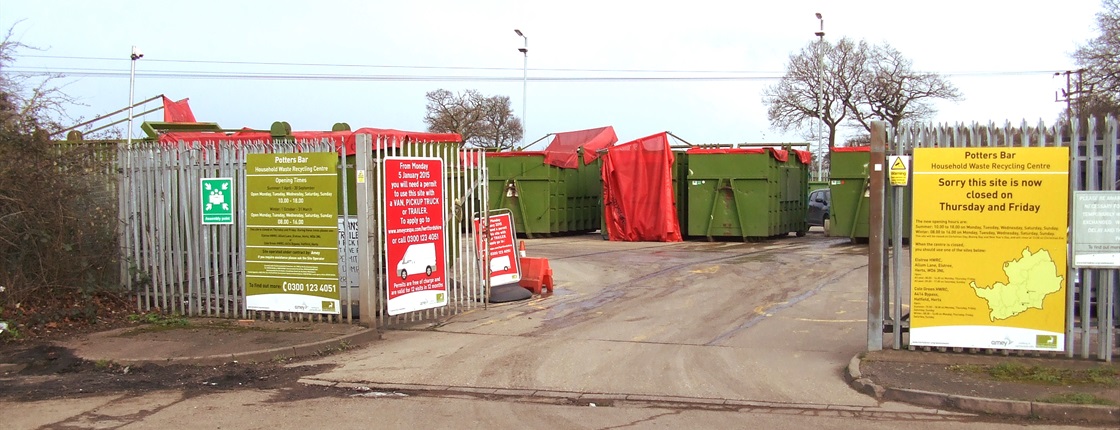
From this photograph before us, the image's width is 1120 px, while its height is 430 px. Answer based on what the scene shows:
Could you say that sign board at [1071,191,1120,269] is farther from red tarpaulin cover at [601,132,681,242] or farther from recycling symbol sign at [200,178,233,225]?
red tarpaulin cover at [601,132,681,242]

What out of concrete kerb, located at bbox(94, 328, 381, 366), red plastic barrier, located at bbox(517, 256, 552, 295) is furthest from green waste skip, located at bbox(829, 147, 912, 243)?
concrete kerb, located at bbox(94, 328, 381, 366)

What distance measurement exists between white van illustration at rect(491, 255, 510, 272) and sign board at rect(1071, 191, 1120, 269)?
710 cm

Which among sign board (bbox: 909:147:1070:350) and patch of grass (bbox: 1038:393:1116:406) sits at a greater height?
sign board (bbox: 909:147:1070:350)

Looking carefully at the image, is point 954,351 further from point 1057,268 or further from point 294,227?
point 294,227

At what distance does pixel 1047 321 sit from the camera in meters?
7.36

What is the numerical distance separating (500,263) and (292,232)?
3.25m

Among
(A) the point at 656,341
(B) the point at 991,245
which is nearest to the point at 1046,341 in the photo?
(B) the point at 991,245

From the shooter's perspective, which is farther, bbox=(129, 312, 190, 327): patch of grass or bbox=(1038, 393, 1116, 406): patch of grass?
bbox=(129, 312, 190, 327): patch of grass

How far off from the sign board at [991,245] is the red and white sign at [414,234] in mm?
5339

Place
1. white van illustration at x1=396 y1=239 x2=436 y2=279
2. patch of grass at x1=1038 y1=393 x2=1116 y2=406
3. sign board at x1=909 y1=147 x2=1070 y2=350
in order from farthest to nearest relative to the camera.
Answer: white van illustration at x1=396 y1=239 x2=436 y2=279 → sign board at x1=909 y1=147 x2=1070 y2=350 → patch of grass at x1=1038 y1=393 x2=1116 y2=406

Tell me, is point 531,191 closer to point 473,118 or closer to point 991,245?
point 991,245

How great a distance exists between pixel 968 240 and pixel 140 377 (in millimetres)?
7468

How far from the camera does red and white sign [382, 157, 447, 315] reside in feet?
31.4

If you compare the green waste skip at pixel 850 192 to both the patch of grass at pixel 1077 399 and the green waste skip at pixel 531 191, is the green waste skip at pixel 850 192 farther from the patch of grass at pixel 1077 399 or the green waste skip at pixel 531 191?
the patch of grass at pixel 1077 399
